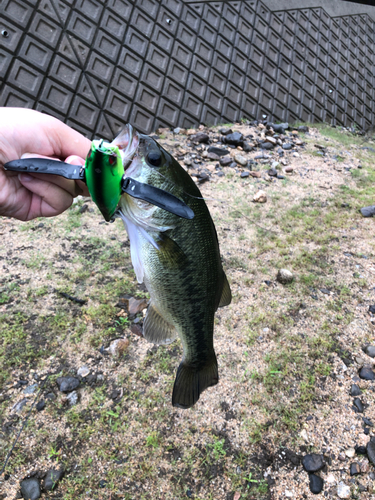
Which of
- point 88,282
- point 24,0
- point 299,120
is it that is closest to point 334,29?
point 299,120

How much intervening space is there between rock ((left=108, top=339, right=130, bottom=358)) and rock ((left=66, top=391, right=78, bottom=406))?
42cm

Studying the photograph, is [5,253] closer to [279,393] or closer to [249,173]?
[279,393]

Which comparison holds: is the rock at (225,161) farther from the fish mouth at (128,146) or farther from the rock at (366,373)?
the fish mouth at (128,146)

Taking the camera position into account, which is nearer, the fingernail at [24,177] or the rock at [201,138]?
the fingernail at [24,177]

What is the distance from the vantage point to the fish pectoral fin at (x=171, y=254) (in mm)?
1321

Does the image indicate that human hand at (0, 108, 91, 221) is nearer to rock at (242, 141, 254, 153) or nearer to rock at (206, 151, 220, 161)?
rock at (206, 151, 220, 161)

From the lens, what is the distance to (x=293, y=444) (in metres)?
2.30

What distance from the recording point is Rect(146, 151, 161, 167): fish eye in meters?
1.23

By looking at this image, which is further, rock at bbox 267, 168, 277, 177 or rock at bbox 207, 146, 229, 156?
rock at bbox 207, 146, 229, 156

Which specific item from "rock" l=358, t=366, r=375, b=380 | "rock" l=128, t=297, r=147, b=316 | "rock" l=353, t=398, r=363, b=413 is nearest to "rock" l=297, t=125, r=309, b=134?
"rock" l=358, t=366, r=375, b=380

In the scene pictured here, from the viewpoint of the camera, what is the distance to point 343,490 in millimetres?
2070

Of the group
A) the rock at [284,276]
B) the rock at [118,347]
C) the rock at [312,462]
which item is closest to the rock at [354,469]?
the rock at [312,462]

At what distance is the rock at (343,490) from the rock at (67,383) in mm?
1974

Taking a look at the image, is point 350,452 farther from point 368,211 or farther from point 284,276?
point 368,211
